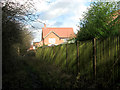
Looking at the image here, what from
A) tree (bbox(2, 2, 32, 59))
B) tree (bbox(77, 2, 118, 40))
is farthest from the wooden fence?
tree (bbox(2, 2, 32, 59))

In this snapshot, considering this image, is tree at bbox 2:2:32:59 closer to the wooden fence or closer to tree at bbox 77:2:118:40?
the wooden fence

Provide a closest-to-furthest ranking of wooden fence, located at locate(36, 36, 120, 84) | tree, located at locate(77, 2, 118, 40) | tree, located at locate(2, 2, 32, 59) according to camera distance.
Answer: wooden fence, located at locate(36, 36, 120, 84) → tree, located at locate(2, 2, 32, 59) → tree, located at locate(77, 2, 118, 40)

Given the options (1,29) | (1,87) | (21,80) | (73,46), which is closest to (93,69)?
(73,46)

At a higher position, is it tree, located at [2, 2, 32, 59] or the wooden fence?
tree, located at [2, 2, 32, 59]

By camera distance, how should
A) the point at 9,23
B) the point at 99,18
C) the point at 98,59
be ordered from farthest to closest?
the point at 99,18, the point at 9,23, the point at 98,59

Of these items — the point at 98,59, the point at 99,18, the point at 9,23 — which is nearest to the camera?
the point at 98,59

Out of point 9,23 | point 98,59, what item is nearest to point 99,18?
point 98,59

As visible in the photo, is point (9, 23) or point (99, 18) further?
point (99, 18)

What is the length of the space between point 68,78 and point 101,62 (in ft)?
5.56

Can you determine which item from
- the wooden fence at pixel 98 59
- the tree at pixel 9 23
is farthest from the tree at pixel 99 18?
the tree at pixel 9 23

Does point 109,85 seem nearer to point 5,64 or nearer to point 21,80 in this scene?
point 21,80

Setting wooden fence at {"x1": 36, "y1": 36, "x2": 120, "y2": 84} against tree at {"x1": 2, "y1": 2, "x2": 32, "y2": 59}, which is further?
tree at {"x1": 2, "y1": 2, "x2": 32, "y2": 59}

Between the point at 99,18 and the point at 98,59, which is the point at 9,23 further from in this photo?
the point at 99,18

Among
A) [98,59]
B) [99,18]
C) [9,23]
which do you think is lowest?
[98,59]
